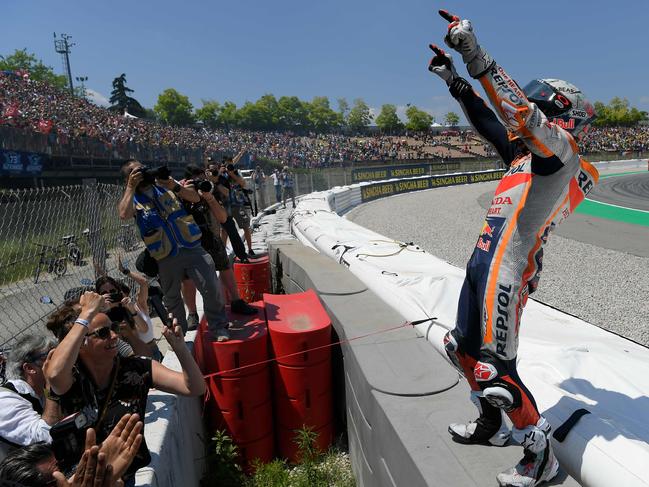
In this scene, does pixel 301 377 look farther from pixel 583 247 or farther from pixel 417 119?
pixel 417 119

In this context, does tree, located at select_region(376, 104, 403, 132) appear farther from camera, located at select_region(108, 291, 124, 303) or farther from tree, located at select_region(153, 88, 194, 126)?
camera, located at select_region(108, 291, 124, 303)

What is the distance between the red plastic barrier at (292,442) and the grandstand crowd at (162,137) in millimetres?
9863

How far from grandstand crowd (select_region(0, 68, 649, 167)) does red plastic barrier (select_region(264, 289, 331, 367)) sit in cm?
956

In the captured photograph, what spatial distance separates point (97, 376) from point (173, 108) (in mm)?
84726

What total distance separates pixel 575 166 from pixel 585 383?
1.15 meters

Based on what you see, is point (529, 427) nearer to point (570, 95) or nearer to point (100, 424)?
point (570, 95)

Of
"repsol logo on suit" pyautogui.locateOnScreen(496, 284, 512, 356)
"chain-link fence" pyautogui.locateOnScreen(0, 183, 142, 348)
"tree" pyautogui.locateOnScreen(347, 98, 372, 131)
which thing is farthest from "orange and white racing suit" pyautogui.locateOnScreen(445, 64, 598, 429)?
"tree" pyautogui.locateOnScreen(347, 98, 372, 131)

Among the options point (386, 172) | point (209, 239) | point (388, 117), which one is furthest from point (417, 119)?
point (209, 239)

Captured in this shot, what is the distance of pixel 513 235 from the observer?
6.73 ft

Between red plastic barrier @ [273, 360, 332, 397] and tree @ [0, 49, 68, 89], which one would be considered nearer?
red plastic barrier @ [273, 360, 332, 397]

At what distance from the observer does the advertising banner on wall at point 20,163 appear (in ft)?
46.2

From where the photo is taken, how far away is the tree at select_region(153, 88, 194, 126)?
78188 millimetres

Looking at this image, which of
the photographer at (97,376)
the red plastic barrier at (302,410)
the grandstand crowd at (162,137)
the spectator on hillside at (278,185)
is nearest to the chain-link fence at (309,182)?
the spectator on hillside at (278,185)

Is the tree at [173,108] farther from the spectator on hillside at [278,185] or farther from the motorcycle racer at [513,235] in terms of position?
the motorcycle racer at [513,235]
